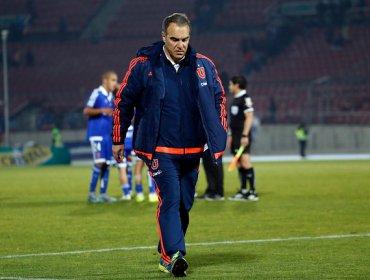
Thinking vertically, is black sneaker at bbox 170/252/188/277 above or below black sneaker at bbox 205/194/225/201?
above

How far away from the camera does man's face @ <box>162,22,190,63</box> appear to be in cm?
800

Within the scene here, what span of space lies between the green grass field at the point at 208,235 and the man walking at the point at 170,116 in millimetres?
525

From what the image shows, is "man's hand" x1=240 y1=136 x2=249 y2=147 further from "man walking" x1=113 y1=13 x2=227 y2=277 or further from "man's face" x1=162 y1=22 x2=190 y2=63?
"man's face" x1=162 y1=22 x2=190 y2=63

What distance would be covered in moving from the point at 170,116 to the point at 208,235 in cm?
348

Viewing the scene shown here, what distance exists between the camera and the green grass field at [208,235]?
27.7 ft

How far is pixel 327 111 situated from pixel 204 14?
56.6ft

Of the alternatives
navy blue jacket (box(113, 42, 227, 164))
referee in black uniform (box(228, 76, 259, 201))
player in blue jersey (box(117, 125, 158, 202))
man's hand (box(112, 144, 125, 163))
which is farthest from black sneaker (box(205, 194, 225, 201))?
navy blue jacket (box(113, 42, 227, 164))

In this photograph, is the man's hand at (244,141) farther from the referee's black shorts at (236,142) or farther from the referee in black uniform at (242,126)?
the referee's black shorts at (236,142)

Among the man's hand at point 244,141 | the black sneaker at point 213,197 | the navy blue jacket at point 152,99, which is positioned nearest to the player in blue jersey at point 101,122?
the black sneaker at point 213,197

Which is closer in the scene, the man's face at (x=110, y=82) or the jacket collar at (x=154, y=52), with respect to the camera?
the jacket collar at (x=154, y=52)

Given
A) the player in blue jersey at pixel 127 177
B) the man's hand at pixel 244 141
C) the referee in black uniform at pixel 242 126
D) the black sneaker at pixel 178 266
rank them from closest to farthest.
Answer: the black sneaker at pixel 178 266 < the man's hand at pixel 244 141 < the referee in black uniform at pixel 242 126 < the player in blue jersey at pixel 127 177

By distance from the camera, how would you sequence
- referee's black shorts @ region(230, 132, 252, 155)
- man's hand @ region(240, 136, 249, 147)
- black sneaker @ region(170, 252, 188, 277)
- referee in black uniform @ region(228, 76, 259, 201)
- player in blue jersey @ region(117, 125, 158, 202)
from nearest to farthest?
black sneaker @ region(170, 252, 188, 277)
man's hand @ region(240, 136, 249, 147)
referee in black uniform @ region(228, 76, 259, 201)
player in blue jersey @ region(117, 125, 158, 202)
referee's black shorts @ region(230, 132, 252, 155)

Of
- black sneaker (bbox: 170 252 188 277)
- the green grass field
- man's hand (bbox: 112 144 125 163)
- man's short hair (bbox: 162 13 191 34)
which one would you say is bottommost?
the green grass field

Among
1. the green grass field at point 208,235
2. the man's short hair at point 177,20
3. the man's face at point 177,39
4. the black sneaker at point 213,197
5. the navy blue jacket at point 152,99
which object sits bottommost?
the black sneaker at point 213,197
